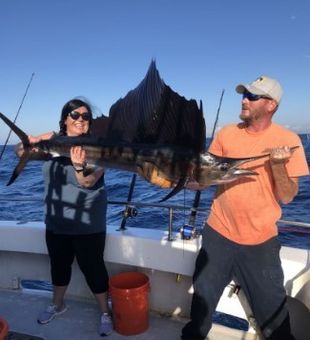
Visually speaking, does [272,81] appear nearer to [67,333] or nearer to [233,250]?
[233,250]

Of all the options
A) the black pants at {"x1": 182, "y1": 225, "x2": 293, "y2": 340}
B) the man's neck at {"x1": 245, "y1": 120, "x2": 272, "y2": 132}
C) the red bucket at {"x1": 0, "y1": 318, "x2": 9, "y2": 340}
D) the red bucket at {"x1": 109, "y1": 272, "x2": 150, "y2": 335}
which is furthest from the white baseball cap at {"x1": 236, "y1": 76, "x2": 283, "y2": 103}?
the red bucket at {"x1": 0, "y1": 318, "x2": 9, "y2": 340}

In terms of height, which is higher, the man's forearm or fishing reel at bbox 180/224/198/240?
the man's forearm

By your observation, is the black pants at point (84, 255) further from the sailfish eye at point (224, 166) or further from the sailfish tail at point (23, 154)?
the sailfish eye at point (224, 166)

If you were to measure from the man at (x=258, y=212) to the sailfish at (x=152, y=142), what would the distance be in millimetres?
104

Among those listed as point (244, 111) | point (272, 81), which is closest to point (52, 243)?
point (244, 111)

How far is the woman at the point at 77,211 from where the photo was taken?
2.30 metres

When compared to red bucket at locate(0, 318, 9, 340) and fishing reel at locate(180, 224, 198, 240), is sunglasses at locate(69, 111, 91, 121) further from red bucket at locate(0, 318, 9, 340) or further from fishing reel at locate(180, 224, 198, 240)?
red bucket at locate(0, 318, 9, 340)

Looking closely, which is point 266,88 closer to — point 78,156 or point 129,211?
point 78,156

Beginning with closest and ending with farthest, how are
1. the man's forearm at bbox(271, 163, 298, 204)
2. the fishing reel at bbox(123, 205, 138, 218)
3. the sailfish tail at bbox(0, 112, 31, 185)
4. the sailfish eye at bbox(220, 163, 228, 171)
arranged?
the man's forearm at bbox(271, 163, 298, 204) < the sailfish eye at bbox(220, 163, 228, 171) < the sailfish tail at bbox(0, 112, 31, 185) < the fishing reel at bbox(123, 205, 138, 218)

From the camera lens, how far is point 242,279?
1945mm

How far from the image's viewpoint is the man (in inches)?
71.4

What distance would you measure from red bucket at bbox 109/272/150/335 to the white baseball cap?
51.5 inches

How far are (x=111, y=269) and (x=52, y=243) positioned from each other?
54 cm

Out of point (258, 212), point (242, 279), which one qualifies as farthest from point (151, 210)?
point (258, 212)
